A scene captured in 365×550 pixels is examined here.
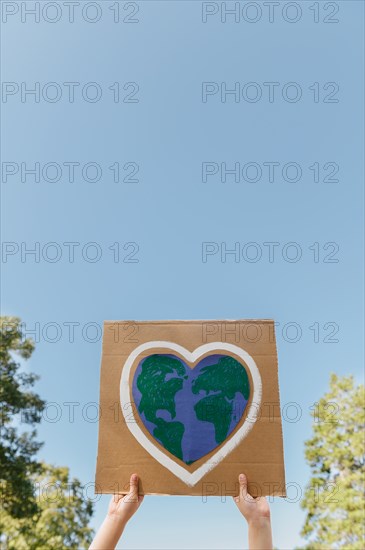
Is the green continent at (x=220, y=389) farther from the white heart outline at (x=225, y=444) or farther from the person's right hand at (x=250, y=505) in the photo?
the person's right hand at (x=250, y=505)

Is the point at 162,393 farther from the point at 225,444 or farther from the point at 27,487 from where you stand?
the point at 27,487

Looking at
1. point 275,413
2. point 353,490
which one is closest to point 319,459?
point 353,490

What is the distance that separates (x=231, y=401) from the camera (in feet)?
9.29

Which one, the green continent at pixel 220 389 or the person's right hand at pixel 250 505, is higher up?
the green continent at pixel 220 389

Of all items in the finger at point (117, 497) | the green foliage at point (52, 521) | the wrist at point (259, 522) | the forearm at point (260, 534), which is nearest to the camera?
the forearm at point (260, 534)

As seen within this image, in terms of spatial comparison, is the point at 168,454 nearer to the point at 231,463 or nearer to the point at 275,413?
the point at 231,463

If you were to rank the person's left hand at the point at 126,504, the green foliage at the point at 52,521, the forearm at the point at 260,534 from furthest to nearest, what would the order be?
1. the green foliage at the point at 52,521
2. the person's left hand at the point at 126,504
3. the forearm at the point at 260,534

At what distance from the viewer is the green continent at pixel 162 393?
2.77m

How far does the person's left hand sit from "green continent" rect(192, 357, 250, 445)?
21.7 inches

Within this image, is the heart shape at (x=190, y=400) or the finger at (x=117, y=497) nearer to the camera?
the finger at (x=117, y=497)

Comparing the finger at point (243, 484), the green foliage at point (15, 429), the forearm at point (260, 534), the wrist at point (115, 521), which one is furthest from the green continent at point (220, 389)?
the green foliage at point (15, 429)

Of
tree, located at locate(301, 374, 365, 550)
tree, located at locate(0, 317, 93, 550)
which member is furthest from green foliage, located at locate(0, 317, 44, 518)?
tree, located at locate(301, 374, 365, 550)

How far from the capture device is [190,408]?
280 cm

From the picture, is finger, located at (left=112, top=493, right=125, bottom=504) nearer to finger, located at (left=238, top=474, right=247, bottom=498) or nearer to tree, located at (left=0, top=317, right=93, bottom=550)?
finger, located at (left=238, top=474, right=247, bottom=498)
